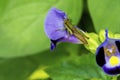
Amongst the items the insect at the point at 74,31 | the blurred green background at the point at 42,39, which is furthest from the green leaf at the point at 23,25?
the insect at the point at 74,31

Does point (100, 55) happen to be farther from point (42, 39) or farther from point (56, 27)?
point (42, 39)

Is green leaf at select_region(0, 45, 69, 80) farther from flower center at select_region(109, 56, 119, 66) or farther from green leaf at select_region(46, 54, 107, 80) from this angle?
flower center at select_region(109, 56, 119, 66)

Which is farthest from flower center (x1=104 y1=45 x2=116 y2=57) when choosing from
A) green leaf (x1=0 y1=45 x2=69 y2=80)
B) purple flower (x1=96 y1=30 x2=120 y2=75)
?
green leaf (x1=0 y1=45 x2=69 y2=80)

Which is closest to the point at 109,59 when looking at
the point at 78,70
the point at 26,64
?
the point at 78,70

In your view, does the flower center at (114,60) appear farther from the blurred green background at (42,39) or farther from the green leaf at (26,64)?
the green leaf at (26,64)

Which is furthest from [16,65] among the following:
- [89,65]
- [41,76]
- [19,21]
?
[89,65]

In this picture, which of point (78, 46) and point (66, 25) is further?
point (78, 46)

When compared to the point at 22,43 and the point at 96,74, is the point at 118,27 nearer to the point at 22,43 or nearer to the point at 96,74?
the point at 96,74
